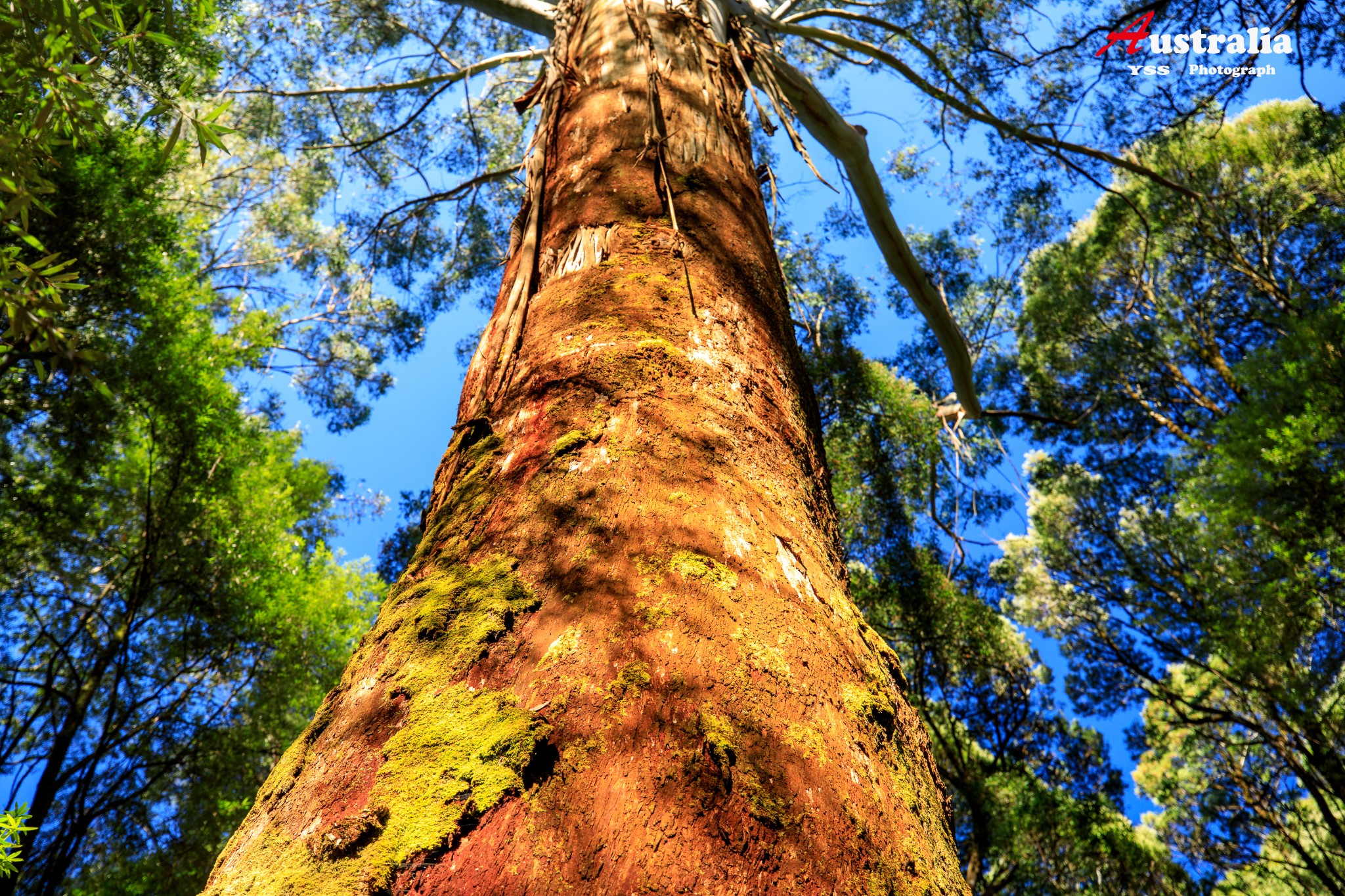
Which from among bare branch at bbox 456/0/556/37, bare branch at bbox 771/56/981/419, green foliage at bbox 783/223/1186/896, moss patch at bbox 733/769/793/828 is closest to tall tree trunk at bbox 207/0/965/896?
moss patch at bbox 733/769/793/828

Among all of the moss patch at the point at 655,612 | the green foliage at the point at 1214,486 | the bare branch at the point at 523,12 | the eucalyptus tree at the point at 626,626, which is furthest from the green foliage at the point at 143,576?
the green foliage at the point at 1214,486

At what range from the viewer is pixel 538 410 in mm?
1099

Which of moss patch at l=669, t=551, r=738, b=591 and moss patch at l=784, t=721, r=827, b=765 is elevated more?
moss patch at l=669, t=551, r=738, b=591

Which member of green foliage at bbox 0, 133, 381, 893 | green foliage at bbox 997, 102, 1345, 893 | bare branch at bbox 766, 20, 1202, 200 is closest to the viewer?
bare branch at bbox 766, 20, 1202, 200

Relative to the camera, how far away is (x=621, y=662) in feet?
2.46

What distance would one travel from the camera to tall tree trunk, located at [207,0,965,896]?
0.63 metres

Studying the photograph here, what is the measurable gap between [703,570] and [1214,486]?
826 cm

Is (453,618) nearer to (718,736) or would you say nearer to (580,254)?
(718,736)

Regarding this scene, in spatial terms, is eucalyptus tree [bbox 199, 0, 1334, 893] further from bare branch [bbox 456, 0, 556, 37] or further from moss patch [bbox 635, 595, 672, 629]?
bare branch [bbox 456, 0, 556, 37]

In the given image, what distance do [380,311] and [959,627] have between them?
1055 centimetres

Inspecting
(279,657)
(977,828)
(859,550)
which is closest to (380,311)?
(279,657)

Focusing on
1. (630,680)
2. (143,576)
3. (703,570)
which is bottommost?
(630,680)

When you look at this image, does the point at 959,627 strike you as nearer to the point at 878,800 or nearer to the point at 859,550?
the point at 859,550

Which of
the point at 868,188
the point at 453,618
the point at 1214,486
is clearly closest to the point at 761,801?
→ the point at 453,618
